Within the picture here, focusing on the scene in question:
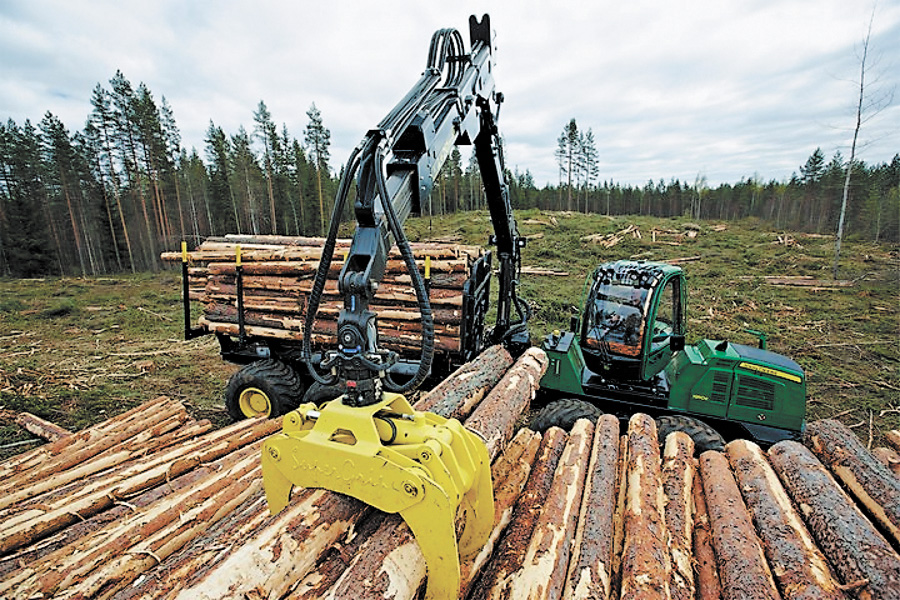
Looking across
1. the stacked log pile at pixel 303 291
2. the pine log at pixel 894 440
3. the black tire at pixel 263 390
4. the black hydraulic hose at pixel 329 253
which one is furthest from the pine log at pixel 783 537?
the black tire at pixel 263 390

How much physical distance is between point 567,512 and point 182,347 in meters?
12.6

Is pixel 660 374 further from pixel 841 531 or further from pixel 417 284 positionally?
pixel 417 284

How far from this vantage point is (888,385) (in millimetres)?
9758

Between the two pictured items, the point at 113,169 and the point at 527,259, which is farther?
the point at 113,169

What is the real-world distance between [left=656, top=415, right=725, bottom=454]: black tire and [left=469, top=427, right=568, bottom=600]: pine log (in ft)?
7.16

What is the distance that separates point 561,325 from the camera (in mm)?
14617

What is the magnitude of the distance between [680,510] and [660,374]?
158 inches

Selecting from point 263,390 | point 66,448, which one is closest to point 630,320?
point 263,390

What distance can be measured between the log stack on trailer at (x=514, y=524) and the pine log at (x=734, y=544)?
0.01 meters

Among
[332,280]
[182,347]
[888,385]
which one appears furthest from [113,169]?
[888,385]

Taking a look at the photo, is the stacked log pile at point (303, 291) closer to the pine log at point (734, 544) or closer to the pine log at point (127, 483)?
the pine log at point (127, 483)

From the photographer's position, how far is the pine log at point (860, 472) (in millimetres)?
3051

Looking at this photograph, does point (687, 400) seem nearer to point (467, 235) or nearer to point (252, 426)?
point (252, 426)

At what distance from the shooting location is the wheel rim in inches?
272
